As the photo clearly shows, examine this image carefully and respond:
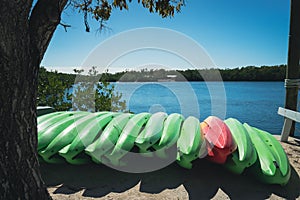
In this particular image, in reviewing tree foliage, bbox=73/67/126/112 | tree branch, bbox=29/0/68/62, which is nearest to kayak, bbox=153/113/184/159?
tree branch, bbox=29/0/68/62

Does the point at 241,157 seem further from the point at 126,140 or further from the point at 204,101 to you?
the point at 204,101

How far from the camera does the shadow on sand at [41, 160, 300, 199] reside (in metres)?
1.97

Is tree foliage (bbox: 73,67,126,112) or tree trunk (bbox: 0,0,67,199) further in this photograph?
tree foliage (bbox: 73,67,126,112)

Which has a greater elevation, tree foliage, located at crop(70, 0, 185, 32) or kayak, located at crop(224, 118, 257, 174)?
tree foliage, located at crop(70, 0, 185, 32)

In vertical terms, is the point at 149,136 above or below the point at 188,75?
below

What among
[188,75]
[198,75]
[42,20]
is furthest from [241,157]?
[188,75]

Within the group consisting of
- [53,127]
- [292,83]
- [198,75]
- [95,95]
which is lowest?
[53,127]

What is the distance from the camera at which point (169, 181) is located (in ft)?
7.04

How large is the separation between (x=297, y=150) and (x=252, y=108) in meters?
4.13

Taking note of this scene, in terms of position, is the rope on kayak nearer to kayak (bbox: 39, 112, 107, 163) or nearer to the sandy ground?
the sandy ground

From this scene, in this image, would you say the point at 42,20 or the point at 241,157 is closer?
the point at 42,20

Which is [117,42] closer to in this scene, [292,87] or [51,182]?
[51,182]

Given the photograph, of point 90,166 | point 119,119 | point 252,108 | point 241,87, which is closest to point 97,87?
point 119,119

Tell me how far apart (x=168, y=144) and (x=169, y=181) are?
33 cm
